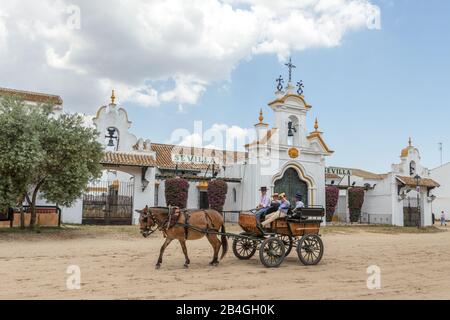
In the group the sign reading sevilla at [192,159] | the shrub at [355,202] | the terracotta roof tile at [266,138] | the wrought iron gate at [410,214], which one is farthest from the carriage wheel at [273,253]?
the wrought iron gate at [410,214]

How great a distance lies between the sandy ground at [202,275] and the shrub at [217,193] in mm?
11920

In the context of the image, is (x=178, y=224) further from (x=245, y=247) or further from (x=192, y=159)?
(x=192, y=159)

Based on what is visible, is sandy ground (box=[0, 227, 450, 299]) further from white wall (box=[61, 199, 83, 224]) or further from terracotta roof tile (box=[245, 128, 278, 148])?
terracotta roof tile (box=[245, 128, 278, 148])

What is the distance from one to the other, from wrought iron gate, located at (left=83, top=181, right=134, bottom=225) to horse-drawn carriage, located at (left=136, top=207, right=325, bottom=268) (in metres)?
13.9

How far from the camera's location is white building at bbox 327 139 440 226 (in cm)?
3167

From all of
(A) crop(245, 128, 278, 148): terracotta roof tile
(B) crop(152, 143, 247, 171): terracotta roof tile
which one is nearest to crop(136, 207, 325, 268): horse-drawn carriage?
(A) crop(245, 128, 278, 148): terracotta roof tile

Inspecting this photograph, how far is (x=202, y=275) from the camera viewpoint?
8875mm

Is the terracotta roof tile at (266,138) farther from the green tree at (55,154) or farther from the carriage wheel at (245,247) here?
the carriage wheel at (245,247)

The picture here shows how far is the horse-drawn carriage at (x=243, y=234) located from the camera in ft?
31.7

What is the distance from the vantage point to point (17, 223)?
2056cm

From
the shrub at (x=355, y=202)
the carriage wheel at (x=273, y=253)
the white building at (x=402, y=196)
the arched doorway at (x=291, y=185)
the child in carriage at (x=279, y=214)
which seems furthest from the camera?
the shrub at (x=355, y=202)

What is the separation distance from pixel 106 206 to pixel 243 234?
14627mm

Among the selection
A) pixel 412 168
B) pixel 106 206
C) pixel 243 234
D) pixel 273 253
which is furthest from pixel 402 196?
pixel 273 253
